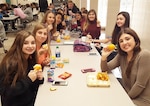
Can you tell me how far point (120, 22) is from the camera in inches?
134

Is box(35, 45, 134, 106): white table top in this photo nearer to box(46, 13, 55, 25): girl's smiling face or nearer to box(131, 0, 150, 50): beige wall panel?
box(46, 13, 55, 25): girl's smiling face

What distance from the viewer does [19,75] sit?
5.75 ft

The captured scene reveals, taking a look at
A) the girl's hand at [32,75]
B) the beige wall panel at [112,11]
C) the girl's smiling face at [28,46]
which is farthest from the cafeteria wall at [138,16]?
the girl's hand at [32,75]

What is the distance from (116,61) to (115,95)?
618 mm

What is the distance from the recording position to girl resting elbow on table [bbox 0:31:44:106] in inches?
67.0

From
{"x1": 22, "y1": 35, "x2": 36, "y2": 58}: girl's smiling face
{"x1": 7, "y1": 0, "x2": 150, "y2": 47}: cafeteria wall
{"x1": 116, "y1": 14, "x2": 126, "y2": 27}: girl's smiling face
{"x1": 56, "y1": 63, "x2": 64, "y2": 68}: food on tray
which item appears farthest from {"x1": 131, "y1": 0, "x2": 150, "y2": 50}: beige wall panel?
{"x1": 22, "y1": 35, "x2": 36, "y2": 58}: girl's smiling face

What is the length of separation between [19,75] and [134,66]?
1128 millimetres

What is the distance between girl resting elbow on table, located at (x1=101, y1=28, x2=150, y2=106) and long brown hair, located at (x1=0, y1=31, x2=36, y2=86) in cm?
91

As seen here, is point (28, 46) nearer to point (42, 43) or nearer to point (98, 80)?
point (98, 80)

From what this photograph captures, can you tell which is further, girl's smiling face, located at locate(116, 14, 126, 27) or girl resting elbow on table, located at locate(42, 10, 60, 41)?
girl resting elbow on table, located at locate(42, 10, 60, 41)

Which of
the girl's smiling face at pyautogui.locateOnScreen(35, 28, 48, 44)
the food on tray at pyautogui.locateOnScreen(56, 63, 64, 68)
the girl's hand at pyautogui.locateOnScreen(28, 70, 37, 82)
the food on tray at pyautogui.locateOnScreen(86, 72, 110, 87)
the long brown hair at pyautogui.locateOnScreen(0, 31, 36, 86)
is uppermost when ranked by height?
the girl's smiling face at pyautogui.locateOnScreen(35, 28, 48, 44)

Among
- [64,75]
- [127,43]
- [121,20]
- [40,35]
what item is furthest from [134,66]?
[121,20]

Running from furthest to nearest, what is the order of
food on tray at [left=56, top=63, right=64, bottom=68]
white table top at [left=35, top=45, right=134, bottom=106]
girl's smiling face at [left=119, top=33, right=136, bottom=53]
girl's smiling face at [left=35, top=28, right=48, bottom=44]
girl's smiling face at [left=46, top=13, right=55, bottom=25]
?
girl's smiling face at [left=46, top=13, right=55, bottom=25], girl's smiling face at [left=35, top=28, right=48, bottom=44], food on tray at [left=56, top=63, right=64, bottom=68], girl's smiling face at [left=119, top=33, right=136, bottom=53], white table top at [left=35, top=45, right=134, bottom=106]

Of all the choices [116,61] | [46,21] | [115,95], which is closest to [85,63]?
[116,61]
